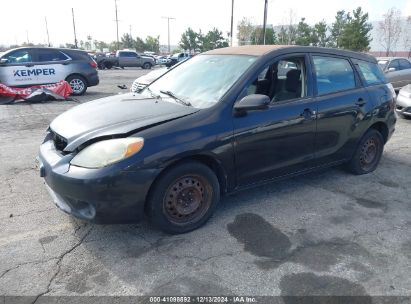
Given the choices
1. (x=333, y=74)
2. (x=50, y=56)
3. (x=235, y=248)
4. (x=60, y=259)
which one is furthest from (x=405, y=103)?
(x=50, y=56)

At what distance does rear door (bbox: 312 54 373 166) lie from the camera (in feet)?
13.7

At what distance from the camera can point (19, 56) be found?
39.4 feet

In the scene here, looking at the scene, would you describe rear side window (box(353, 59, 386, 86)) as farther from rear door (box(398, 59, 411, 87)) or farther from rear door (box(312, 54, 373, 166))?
rear door (box(398, 59, 411, 87))

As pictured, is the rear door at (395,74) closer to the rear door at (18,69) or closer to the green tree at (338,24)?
the rear door at (18,69)

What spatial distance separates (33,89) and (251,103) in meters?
10.4

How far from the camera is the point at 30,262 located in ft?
9.68

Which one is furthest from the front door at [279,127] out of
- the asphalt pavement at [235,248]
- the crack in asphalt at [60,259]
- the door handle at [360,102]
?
the crack in asphalt at [60,259]

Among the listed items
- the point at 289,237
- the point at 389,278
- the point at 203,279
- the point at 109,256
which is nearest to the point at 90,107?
the point at 109,256

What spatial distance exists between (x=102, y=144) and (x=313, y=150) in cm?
241

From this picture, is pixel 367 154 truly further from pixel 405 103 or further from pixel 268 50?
pixel 405 103

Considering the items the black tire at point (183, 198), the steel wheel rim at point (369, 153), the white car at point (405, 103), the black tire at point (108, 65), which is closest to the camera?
the black tire at point (183, 198)

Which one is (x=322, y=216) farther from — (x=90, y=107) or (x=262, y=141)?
(x=90, y=107)

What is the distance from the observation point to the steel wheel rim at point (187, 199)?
10.6 ft

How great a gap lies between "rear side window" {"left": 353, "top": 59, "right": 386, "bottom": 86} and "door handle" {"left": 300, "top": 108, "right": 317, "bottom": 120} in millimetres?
1264
